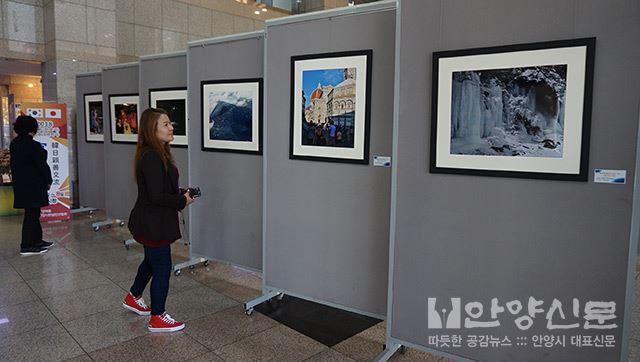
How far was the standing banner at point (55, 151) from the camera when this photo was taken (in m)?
7.45

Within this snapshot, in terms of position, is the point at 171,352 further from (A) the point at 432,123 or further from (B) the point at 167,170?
(A) the point at 432,123

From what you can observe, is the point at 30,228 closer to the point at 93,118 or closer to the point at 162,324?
the point at 93,118

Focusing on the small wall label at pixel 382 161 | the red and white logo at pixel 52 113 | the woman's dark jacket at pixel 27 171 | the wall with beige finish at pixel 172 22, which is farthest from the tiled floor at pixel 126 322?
the wall with beige finish at pixel 172 22

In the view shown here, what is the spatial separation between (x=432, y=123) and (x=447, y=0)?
0.75m

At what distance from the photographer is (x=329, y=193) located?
3580mm

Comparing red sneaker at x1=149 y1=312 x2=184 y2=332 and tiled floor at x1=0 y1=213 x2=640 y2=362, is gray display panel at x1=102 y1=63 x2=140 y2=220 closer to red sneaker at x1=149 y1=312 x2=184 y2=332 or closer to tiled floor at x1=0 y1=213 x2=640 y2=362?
tiled floor at x1=0 y1=213 x2=640 y2=362

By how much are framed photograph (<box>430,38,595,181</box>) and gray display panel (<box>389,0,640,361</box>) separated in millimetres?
58

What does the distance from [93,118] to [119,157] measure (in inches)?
64.7

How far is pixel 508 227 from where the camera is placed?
261cm

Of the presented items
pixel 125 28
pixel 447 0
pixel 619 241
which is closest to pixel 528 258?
pixel 619 241

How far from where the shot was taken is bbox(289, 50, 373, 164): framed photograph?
11.0 feet

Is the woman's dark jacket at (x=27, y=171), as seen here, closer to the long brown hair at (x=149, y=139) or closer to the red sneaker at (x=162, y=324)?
the long brown hair at (x=149, y=139)

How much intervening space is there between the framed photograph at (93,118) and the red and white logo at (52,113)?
1.32 ft

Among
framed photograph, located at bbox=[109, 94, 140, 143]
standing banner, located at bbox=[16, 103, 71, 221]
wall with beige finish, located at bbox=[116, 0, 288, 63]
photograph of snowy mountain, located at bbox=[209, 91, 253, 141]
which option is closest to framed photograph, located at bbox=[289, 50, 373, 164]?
photograph of snowy mountain, located at bbox=[209, 91, 253, 141]
